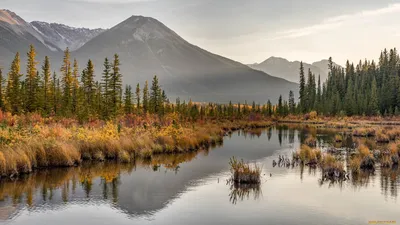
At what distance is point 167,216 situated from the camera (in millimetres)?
15023

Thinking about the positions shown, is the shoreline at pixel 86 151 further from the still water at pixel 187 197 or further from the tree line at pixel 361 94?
the tree line at pixel 361 94

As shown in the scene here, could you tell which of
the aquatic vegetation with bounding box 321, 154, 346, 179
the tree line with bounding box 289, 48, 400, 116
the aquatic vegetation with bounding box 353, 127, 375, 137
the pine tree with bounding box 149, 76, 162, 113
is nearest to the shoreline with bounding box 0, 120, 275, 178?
the aquatic vegetation with bounding box 321, 154, 346, 179

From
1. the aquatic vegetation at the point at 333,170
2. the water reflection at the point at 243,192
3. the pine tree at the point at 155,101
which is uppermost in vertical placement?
the pine tree at the point at 155,101

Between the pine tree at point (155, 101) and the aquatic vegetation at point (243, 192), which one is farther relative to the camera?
the pine tree at point (155, 101)

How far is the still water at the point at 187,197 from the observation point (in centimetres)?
1478

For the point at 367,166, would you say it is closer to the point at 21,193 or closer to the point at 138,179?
the point at 138,179

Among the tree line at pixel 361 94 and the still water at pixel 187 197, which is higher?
the tree line at pixel 361 94

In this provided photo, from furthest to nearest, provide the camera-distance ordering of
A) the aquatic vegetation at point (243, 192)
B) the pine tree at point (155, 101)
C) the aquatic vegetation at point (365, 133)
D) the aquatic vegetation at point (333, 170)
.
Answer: the pine tree at point (155, 101)
the aquatic vegetation at point (365, 133)
the aquatic vegetation at point (333, 170)
the aquatic vegetation at point (243, 192)

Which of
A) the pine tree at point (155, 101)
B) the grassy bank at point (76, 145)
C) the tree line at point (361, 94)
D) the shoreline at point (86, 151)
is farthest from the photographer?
the tree line at point (361, 94)

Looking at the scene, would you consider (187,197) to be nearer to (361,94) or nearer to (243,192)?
(243,192)

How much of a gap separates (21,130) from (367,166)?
22501 mm

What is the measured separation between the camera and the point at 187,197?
18.1 meters

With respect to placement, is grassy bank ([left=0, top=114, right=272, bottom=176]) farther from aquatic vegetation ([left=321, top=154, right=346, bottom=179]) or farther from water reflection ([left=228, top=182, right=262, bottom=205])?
aquatic vegetation ([left=321, top=154, right=346, bottom=179])

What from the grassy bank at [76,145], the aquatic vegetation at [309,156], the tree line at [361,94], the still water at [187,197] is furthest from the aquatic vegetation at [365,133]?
the tree line at [361,94]
